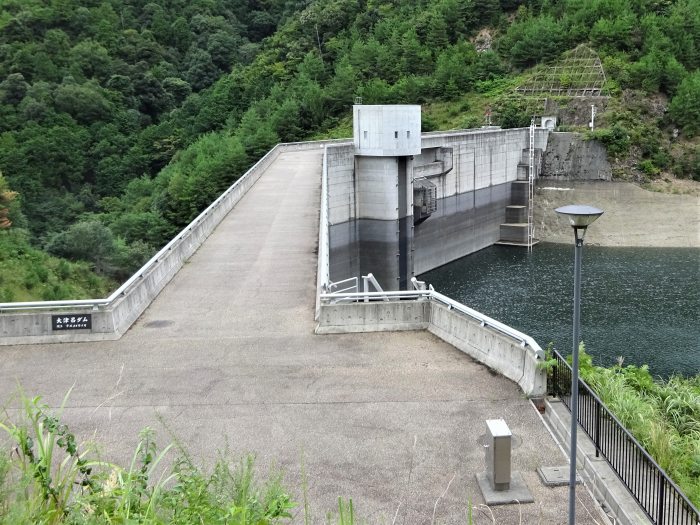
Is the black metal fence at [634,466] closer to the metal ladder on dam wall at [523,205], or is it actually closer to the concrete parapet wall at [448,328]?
the concrete parapet wall at [448,328]

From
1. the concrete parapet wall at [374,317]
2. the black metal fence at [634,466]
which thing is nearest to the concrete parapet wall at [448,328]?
the concrete parapet wall at [374,317]

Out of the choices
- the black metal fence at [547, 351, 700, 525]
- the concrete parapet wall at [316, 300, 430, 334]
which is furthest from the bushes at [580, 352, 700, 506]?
the concrete parapet wall at [316, 300, 430, 334]

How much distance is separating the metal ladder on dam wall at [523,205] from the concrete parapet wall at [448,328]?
3519 centimetres

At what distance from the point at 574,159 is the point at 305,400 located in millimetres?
45552

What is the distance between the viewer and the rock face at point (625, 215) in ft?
150

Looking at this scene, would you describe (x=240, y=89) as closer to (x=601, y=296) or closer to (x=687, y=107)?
(x=687, y=107)

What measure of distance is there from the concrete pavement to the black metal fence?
57 cm

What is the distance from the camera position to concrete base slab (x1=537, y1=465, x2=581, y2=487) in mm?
7996

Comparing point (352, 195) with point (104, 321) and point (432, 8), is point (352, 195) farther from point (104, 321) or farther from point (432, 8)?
point (432, 8)

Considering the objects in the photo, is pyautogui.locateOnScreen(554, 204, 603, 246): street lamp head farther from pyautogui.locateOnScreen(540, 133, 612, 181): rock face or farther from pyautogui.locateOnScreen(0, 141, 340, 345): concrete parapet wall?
pyautogui.locateOnScreen(540, 133, 612, 181): rock face

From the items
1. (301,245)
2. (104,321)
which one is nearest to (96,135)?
(301,245)

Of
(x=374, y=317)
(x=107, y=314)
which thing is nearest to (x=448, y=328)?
(x=374, y=317)

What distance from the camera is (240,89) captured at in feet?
247

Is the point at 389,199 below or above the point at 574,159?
below
